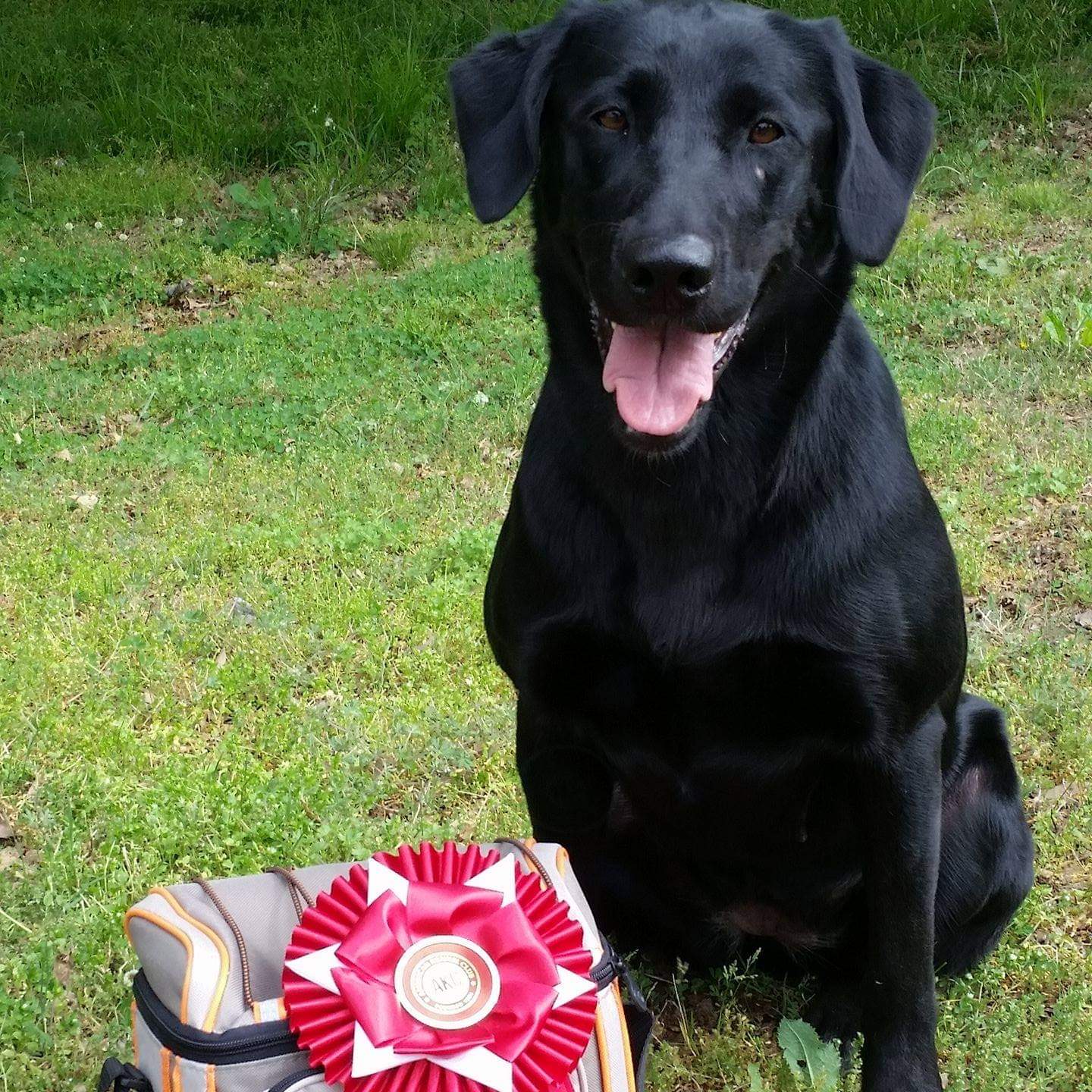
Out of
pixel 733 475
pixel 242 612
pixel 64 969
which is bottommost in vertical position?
pixel 242 612

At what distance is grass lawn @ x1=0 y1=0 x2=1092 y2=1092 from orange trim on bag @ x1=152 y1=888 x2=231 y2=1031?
24.4 inches

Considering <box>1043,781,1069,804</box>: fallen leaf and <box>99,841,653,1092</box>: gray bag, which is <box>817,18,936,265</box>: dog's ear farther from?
<box>1043,781,1069,804</box>: fallen leaf

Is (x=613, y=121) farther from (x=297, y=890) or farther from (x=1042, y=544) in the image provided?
(x=1042, y=544)

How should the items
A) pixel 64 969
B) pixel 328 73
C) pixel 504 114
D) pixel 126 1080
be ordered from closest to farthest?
pixel 126 1080 < pixel 504 114 < pixel 64 969 < pixel 328 73

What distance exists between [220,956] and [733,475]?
3.34ft

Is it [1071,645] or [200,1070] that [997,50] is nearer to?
[1071,645]

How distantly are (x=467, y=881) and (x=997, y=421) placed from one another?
10.7 feet

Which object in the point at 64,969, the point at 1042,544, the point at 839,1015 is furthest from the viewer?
the point at 1042,544

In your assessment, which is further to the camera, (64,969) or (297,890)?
(64,969)

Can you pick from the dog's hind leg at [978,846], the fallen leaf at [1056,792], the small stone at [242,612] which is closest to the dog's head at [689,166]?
the dog's hind leg at [978,846]

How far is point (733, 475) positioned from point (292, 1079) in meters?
1.06

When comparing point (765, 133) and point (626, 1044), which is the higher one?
point (765, 133)

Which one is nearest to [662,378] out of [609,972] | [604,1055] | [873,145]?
[873,145]

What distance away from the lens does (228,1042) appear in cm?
169
